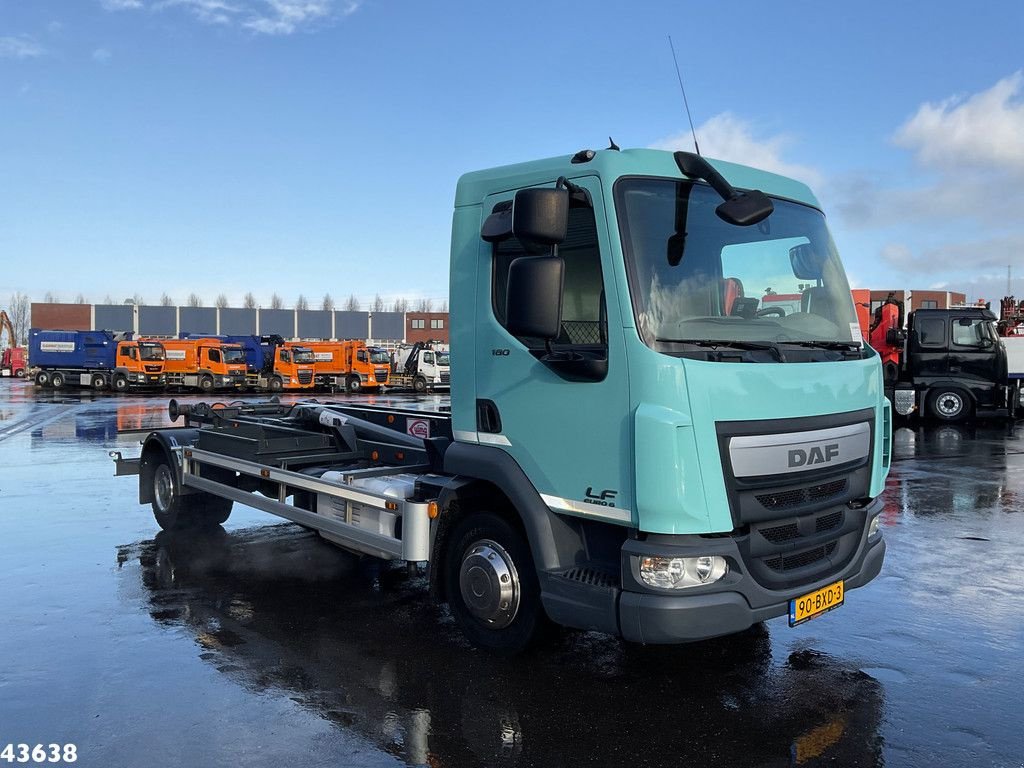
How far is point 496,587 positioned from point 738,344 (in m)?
1.92

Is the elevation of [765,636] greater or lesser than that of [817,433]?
lesser

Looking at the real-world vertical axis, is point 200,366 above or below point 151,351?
below

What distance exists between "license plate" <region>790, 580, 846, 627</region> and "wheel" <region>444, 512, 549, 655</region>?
1330 millimetres

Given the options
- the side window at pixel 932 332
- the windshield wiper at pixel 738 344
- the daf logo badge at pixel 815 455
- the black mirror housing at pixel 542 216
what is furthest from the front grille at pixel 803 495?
the side window at pixel 932 332

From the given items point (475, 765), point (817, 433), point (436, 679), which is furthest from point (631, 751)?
point (817, 433)

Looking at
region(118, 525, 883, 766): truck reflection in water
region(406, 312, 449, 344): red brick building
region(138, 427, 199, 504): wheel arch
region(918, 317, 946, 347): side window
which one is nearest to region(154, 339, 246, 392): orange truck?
region(918, 317, 946, 347): side window

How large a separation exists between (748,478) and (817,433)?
567 mm

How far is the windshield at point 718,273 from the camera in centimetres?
418

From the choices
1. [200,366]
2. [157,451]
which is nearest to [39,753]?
[157,451]

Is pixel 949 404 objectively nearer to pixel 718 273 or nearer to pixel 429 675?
pixel 718 273

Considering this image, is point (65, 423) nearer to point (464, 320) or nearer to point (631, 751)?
point (464, 320)

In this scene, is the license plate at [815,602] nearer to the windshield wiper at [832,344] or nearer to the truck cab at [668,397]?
the truck cab at [668,397]

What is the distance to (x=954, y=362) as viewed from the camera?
20.2 m

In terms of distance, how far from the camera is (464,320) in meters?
5.03
